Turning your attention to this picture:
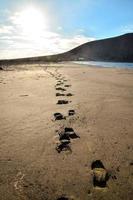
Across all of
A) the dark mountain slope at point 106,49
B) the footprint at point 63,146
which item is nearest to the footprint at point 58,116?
the footprint at point 63,146

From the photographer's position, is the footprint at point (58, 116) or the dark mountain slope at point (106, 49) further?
the dark mountain slope at point (106, 49)

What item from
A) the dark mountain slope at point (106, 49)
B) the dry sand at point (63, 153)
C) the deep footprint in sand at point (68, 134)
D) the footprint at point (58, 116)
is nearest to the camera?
the dry sand at point (63, 153)

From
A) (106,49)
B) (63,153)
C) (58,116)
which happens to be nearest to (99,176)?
(63,153)

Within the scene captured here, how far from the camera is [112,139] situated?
2748 millimetres

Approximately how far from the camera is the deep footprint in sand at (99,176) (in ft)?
6.27

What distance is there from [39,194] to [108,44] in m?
91.5

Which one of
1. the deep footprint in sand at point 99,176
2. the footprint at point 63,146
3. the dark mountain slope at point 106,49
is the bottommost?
the dark mountain slope at point 106,49

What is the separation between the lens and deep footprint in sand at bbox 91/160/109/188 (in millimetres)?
1912

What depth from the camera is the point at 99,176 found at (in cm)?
197

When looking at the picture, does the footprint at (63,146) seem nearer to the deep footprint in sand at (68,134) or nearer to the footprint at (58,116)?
the deep footprint in sand at (68,134)

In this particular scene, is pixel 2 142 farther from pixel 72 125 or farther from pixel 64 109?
pixel 64 109

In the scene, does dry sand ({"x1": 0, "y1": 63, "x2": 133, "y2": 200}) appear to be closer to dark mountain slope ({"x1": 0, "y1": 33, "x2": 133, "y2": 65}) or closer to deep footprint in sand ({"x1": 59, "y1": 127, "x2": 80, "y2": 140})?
deep footprint in sand ({"x1": 59, "y1": 127, "x2": 80, "y2": 140})

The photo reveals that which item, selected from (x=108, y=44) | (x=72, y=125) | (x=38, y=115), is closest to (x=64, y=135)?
(x=72, y=125)

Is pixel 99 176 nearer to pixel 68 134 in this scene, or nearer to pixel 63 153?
pixel 63 153
